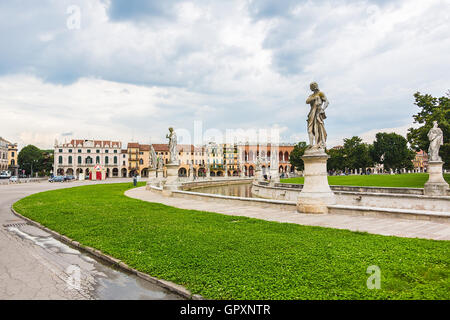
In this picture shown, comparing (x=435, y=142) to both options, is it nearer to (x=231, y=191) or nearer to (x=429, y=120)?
(x=429, y=120)

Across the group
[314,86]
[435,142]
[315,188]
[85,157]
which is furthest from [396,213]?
[85,157]

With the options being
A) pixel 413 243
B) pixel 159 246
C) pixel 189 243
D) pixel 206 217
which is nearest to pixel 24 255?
pixel 159 246

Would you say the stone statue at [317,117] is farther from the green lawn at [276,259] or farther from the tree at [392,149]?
the tree at [392,149]

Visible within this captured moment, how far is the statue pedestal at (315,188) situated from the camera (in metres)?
10.8

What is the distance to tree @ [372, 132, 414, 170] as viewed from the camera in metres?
80.6

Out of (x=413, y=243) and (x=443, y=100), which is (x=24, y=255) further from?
(x=443, y=100)

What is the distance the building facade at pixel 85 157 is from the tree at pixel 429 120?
80262 mm

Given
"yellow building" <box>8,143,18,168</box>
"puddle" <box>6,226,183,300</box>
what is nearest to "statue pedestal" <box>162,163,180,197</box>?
"puddle" <box>6,226,183,300</box>

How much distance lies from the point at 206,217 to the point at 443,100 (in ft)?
108

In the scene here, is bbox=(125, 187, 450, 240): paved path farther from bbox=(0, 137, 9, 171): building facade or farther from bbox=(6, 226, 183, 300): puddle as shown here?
bbox=(0, 137, 9, 171): building facade

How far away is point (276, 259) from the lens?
197 inches

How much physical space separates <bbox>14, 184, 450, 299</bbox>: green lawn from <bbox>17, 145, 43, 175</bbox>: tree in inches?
4410

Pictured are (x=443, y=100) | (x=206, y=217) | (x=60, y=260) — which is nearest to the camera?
(x=60, y=260)
